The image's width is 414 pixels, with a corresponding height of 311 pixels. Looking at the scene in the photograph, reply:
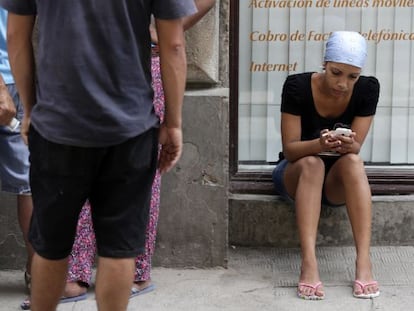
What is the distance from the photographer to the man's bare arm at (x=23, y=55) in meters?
2.87

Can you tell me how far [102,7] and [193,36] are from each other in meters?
1.62

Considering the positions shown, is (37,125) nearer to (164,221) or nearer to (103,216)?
(103,216)

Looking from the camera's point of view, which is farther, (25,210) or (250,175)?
(250,175)

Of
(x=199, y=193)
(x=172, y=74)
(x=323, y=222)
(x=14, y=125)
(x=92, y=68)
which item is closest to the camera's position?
(x=92, y=68)

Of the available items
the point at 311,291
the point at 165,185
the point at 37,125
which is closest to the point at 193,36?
the point at 165,185

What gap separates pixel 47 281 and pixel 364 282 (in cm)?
168

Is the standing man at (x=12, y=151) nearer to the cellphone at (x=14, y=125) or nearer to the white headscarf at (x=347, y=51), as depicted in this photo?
the cellphone at (x=14, y=125)

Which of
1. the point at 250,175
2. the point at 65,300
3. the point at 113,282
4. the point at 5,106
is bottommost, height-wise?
the point at 65,300

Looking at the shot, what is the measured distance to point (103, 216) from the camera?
291 centimetres

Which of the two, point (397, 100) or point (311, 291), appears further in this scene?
point (397, 100)

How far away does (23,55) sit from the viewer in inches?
115

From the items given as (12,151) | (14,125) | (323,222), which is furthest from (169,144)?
(323,222)

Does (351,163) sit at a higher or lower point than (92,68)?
lower

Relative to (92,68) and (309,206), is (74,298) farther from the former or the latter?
(92,68)
